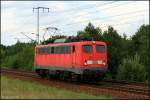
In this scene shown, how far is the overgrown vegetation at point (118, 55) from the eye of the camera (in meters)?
38.9

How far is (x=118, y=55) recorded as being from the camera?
47531 mm

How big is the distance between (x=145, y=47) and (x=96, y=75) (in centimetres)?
1699

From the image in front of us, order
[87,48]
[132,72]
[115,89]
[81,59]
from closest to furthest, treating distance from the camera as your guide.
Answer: [115,89]
[81,59]
[87,48]
[132,72]

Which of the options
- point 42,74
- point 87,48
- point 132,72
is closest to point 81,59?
point 87,48

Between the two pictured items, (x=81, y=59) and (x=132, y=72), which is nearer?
(x=81, y=59)

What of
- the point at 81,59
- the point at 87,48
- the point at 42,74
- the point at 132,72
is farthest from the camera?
the point at 132,72

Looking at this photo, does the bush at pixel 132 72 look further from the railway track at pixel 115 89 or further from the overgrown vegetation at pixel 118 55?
the railway track at pixel 115 89

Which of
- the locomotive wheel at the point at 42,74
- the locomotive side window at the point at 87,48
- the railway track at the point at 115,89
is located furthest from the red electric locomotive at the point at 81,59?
the locomotive wheel at the point at 42,74

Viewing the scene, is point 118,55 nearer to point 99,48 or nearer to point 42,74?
point 42,74

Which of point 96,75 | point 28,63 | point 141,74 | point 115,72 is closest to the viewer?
point 96,75

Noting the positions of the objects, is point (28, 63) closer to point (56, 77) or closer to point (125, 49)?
point (125, 49)

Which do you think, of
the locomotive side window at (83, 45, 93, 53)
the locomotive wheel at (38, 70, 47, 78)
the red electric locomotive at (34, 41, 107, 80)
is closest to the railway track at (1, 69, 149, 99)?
the red electric locomotive at (34, 41, 107, 80)

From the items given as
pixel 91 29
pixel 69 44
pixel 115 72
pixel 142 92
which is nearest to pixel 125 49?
pixel 91 29

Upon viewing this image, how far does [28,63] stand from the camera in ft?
202
